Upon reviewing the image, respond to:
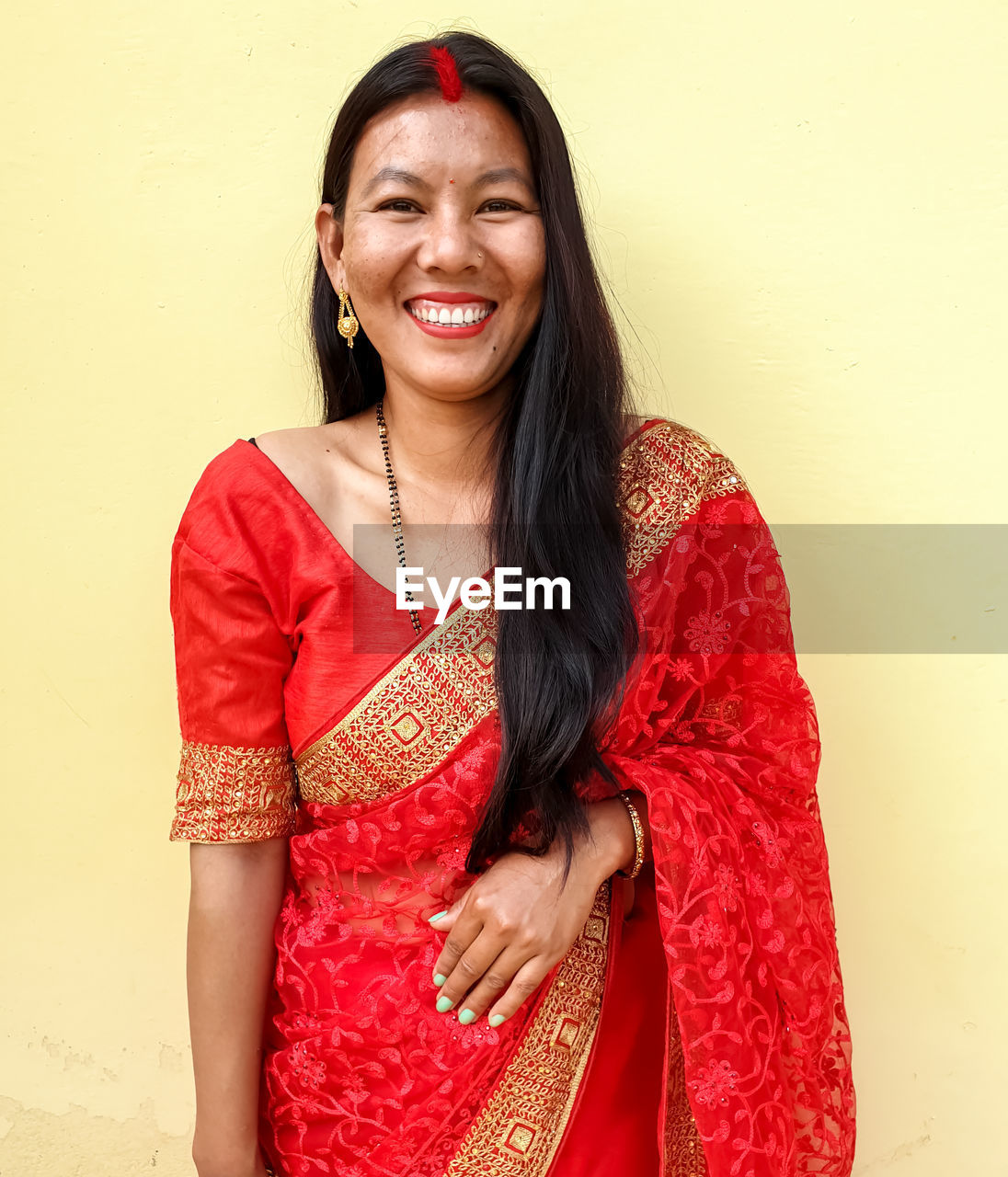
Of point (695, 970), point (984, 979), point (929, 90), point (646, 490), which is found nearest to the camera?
point (695, 970)

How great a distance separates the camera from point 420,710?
4.08ft

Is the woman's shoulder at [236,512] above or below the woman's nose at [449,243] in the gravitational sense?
below

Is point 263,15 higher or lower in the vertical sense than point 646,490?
higher

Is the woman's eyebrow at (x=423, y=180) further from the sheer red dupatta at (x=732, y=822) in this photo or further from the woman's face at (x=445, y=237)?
the sheer red dupatta at (x=732, y=822)

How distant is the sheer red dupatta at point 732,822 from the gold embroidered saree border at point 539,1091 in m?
0.11

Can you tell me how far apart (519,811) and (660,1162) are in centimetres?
42

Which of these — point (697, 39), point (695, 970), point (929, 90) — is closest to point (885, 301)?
point (929, 90)

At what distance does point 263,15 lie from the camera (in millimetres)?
1602

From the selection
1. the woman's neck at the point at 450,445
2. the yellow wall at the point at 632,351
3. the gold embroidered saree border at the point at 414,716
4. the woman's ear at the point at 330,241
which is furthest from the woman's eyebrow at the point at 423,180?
the gold embroidered saree border at the point at 414,716

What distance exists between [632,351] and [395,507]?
1.58 ft

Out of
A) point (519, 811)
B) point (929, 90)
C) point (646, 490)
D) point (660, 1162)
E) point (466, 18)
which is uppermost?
point (466, 18)

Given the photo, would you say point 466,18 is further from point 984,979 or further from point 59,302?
point 984,979

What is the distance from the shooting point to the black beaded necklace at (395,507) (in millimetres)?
1292

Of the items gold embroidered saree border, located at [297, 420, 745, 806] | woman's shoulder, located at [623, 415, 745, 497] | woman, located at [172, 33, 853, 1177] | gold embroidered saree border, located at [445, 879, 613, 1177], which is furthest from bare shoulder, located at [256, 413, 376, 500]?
gold embroidered saree border, located at [445, 879, 613, 1177]
